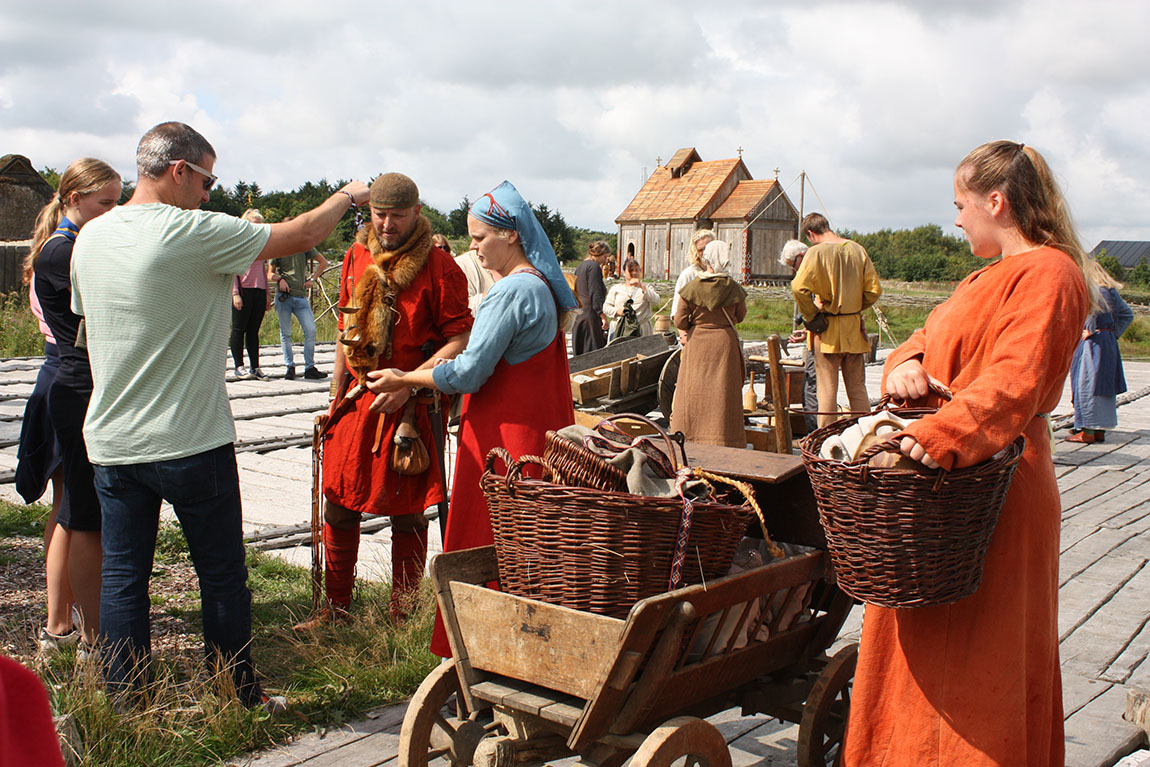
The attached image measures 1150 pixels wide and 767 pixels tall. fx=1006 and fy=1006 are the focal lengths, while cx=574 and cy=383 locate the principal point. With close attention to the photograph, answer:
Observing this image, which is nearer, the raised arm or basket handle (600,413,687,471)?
basket handle (600,413,687,471)

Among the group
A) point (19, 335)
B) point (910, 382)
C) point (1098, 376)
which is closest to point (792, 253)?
point (1098, 376)

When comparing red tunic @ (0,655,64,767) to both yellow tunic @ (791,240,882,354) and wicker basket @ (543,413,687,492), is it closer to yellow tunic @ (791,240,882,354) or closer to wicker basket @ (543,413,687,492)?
wicker basket @ (543,413,687,492)

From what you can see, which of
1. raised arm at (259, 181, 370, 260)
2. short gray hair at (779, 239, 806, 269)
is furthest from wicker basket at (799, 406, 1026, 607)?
short gray hair at (779, 239, 806, 269)

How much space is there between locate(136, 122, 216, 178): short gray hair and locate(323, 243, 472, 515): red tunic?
1.25 meters

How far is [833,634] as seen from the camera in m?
3.41

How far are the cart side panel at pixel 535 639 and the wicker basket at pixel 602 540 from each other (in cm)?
7

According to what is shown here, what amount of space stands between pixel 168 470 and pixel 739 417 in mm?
6073

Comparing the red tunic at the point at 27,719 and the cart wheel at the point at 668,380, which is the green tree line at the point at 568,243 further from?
the red tunic at the point at 27,719

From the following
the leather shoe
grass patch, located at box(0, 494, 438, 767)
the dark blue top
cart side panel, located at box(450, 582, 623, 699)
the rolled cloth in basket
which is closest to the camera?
cart side panel, located at box(450, 582, 623, 699)

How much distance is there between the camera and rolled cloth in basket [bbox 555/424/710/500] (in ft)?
9.14

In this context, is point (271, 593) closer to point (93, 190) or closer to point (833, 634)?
point (93, 190)

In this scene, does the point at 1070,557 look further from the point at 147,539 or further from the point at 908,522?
the point at 147,539

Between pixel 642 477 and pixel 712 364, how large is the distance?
589cm

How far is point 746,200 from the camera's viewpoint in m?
55.5
